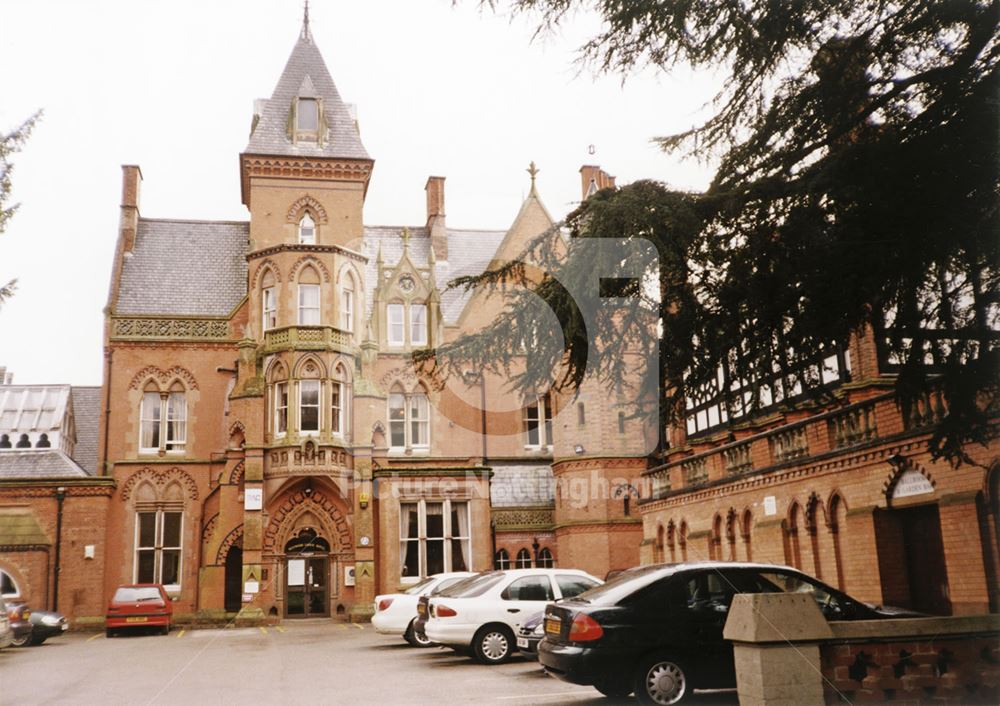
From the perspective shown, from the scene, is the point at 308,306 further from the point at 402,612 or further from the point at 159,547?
the point at 402,612

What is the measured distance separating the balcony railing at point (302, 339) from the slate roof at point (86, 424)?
977 cm

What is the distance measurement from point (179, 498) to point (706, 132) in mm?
29575

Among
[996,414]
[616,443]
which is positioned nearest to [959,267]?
[996,414]

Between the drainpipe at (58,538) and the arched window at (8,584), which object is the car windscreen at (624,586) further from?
the arched window at (8,584)

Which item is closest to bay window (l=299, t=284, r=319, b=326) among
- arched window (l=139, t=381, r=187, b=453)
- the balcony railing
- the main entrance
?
the balcony railing

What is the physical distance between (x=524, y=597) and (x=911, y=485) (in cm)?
664

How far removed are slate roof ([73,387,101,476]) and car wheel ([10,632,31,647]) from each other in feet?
45.0

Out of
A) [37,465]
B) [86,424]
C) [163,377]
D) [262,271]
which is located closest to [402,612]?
[262,271]

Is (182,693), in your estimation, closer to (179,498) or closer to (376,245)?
(179,498)

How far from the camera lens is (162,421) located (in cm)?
3650

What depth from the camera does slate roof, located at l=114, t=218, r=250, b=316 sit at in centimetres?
3844

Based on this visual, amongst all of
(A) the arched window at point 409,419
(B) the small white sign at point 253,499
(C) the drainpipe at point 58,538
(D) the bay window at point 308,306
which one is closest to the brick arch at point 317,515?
(B) the small white sign at point 253,499

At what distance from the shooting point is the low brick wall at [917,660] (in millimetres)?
9227

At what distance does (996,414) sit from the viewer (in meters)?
10.6
